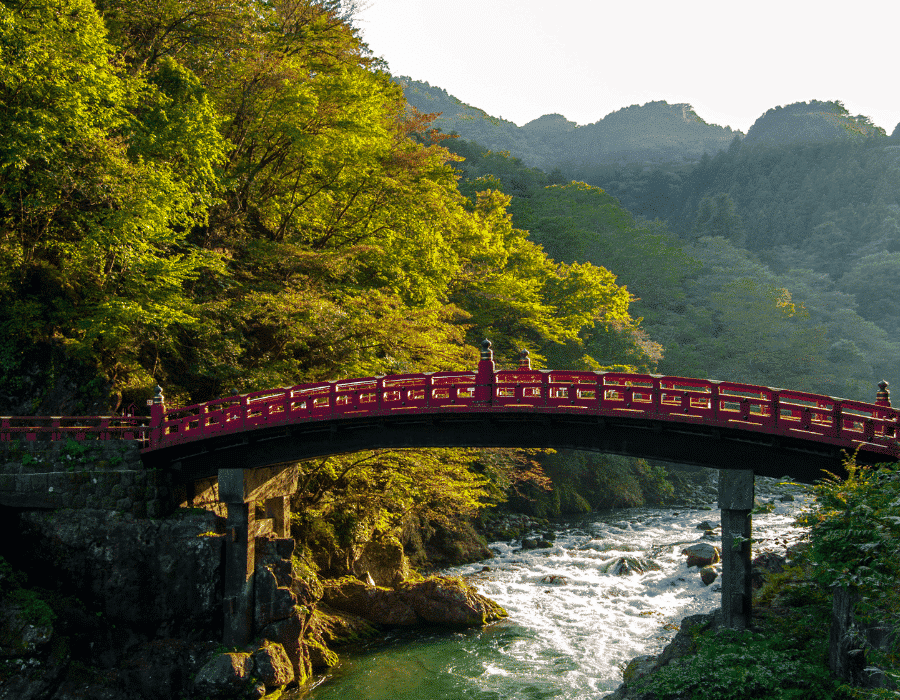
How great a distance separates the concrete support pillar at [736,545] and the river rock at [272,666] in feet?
34.4

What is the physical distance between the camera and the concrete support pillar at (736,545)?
14.9 meters

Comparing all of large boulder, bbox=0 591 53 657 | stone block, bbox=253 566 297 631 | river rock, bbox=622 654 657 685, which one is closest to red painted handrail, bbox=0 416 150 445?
large boulder, bbox=0 591 53 657

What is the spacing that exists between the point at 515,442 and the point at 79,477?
11.1 m

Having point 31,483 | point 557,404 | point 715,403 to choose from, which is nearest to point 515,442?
point 557,404

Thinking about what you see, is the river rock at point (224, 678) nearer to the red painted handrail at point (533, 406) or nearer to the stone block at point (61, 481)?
the red painted handrail at point (533, 406)

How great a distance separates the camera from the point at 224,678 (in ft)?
51.6

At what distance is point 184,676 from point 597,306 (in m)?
28.3

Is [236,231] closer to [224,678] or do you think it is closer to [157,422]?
[157,422]

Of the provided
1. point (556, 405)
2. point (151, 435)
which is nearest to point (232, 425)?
point (151, 435)

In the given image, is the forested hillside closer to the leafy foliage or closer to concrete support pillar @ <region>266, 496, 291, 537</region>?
concrete support pillar @ <region>266, 496, 291, 537</region>

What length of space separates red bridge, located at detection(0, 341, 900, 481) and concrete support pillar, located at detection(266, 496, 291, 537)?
197 cm

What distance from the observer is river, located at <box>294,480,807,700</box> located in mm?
16781

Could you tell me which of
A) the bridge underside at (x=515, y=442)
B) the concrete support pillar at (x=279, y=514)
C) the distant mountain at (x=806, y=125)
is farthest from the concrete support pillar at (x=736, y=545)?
the distant mountain at (x=806, y=125)

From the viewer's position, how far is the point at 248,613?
55.8 ft
